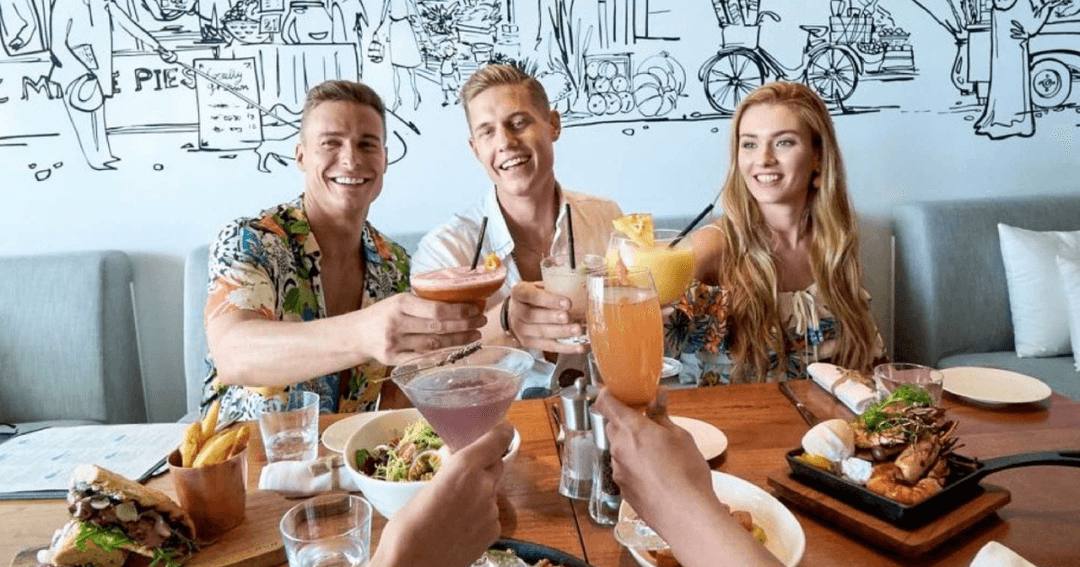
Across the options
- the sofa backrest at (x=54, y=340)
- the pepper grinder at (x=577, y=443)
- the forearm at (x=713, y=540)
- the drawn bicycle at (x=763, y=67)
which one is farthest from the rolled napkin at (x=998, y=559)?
the sofa backrest at (x=54, y=340)

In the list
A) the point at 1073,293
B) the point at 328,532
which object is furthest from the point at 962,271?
the point at 328,532

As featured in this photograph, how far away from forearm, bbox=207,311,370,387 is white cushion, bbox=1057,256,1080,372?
2884 mm

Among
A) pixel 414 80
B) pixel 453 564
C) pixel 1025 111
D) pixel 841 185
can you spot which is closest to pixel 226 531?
pixel 453 564

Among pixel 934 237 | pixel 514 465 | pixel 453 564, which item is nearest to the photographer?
pixel 453 564

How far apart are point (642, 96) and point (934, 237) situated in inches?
55.1

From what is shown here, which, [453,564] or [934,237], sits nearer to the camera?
[453,564]

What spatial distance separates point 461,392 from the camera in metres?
1.14

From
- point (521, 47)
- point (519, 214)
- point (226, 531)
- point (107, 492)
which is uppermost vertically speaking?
point (521, 47)

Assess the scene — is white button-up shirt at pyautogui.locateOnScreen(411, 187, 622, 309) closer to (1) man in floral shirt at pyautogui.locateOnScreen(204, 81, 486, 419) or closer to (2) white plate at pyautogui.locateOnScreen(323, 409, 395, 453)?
(1) man in floral shirt at pyautogui.locateOnScreen(204, 81, 486, 419)

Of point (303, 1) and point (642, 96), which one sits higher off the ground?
point (303, 1)

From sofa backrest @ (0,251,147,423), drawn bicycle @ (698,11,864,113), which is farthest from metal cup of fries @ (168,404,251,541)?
drawn bicycle @ (698,11,864,113)

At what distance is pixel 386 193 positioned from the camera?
341 cm

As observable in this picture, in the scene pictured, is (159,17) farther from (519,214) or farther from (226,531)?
(226,531)

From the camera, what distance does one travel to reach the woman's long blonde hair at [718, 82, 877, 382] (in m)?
2.48
